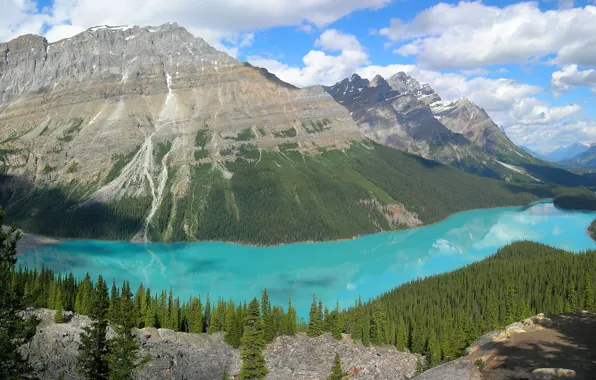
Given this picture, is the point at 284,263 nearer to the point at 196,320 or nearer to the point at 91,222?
the point at 196,320

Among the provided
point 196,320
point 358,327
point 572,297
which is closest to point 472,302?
point 572,297

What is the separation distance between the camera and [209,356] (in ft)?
194

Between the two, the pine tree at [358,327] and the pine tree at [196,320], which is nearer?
the pine tree at [358,327]

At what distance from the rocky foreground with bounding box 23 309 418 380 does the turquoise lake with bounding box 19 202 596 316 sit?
116 feet

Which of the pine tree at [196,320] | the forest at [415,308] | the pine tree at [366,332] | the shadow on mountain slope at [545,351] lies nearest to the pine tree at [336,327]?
the forest at [415,308]

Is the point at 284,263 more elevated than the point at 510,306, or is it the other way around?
the point at 284,263

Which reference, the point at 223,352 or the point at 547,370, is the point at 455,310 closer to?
the point at 223,352

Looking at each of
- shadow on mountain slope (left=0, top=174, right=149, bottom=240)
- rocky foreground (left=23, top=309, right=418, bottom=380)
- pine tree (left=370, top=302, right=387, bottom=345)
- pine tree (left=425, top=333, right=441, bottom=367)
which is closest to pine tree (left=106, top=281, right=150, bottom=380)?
rocky foreground (left=23, top=309, right=418, bottom=380)

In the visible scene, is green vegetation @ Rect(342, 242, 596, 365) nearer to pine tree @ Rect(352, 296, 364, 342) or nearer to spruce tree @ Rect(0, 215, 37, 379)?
pine tree @ Rect(352, 296, 364, 342)

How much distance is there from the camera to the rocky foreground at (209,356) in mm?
51125

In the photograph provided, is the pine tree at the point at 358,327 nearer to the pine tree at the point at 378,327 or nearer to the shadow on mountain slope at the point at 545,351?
the pine tree at the point at 378,327

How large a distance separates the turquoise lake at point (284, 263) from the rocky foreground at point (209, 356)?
35472 millimetres

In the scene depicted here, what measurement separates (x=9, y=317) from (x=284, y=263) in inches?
5090

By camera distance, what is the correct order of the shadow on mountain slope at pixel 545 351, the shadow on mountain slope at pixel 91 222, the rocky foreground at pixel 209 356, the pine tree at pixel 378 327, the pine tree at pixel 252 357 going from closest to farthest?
the shadow on mountain slope at pixel 545 351
the pine tree at pixel 252 357
the rocky foreground at pixel 209 356
the pine tree at pixel 378 327
the shadow on mountain slope at pixel 91 222
